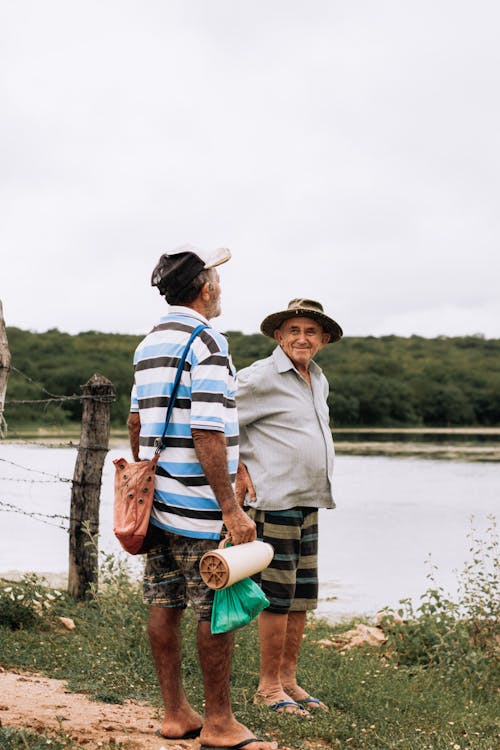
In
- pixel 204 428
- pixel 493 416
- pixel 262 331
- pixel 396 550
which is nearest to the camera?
pixel 204 428

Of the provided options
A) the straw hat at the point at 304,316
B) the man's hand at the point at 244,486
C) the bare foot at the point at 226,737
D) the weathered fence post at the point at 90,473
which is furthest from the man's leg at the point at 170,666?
the weathered fence post at the point at 90,473

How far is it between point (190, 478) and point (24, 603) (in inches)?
128

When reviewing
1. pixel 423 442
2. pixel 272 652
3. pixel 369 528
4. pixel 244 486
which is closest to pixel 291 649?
pixel 272 652

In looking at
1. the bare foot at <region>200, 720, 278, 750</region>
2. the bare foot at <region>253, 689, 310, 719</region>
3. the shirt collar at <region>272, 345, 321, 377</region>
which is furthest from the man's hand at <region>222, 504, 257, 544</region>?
the shirt collar at <region>272, 345, 321, 377</region>

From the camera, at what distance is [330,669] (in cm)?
560

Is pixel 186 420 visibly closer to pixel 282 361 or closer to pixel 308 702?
pixel 282 361

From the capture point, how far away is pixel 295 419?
4.70 m

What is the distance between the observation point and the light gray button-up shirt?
181 inches

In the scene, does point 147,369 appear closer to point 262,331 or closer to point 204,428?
point 204,428

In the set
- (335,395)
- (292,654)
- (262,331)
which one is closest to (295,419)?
(262,331)

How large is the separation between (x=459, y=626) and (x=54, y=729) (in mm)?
3885

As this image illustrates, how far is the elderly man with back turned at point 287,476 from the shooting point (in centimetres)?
456

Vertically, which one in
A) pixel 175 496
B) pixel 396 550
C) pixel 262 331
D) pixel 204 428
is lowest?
pixel 396 550

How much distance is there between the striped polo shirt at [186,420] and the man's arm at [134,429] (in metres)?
0.27
